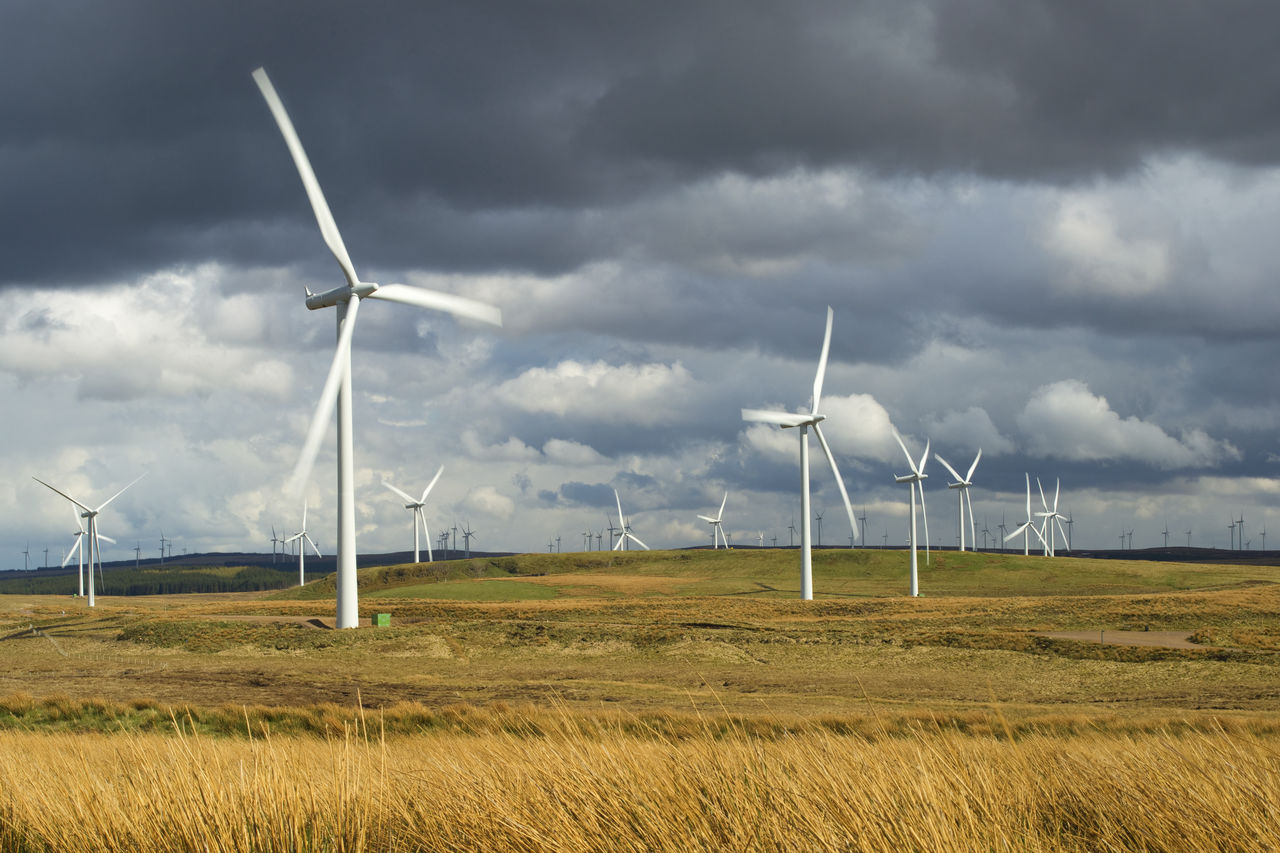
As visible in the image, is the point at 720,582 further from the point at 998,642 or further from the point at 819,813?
the point at 819,813

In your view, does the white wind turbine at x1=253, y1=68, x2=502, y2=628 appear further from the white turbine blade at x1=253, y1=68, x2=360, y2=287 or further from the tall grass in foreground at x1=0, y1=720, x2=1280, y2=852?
the tall grass in foreground at x1=0, y1=720, x2=1280, y2=852

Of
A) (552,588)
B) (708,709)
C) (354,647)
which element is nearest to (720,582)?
(552,588)

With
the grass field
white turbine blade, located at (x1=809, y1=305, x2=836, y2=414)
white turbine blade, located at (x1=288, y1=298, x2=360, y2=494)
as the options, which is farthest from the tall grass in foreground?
white turbine blade, located at (x1=809, y1=305, x2=836, y2=414)

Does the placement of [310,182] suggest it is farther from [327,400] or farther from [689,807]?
[689,807]

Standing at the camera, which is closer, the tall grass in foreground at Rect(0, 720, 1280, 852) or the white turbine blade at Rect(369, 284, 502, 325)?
the tall grass in foreground at Rect(0, 720, 1280, 852)

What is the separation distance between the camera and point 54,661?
58.2m

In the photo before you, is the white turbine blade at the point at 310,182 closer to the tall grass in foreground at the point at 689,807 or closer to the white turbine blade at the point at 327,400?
the white turbine blade at the point at 327,400

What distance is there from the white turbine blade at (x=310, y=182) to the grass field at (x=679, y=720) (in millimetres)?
24214

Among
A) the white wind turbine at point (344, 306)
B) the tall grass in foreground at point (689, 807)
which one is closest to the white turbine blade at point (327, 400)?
the white wind turbine at point (344, 306)

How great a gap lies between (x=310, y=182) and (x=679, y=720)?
140ft

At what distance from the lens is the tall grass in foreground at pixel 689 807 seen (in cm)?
799

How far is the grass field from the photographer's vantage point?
28.2ft

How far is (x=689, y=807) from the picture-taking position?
8.51m

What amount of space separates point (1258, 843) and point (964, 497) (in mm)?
176884
